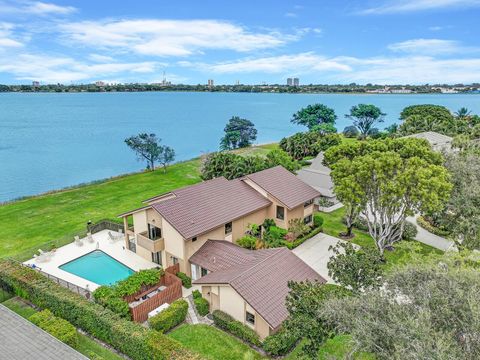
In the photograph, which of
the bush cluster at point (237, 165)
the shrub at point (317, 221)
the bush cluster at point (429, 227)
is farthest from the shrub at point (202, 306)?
the bush cluster at point (429, 227)

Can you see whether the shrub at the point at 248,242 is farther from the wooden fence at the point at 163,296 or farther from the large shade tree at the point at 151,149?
the large shade tree at the point at 151,149

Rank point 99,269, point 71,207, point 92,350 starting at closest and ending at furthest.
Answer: point 92,350 < point 99,269 < point 71,207

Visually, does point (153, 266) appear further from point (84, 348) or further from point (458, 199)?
point (458, 199)

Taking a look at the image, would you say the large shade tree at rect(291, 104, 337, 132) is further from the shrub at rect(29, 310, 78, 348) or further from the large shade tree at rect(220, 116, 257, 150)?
the shrub at rect(29, 310, 78, 348)

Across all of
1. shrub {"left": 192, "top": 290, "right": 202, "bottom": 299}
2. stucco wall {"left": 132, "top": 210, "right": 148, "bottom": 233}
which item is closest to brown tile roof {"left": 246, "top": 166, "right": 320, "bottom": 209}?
stucco wall {"left": 132, "top": 210, "right": 148, "bottom": 233}

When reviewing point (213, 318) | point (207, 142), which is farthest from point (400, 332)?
point (207, 142)

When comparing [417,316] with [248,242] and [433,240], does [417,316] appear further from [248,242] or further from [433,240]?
[433,240]

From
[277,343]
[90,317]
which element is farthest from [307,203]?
[90,317]
